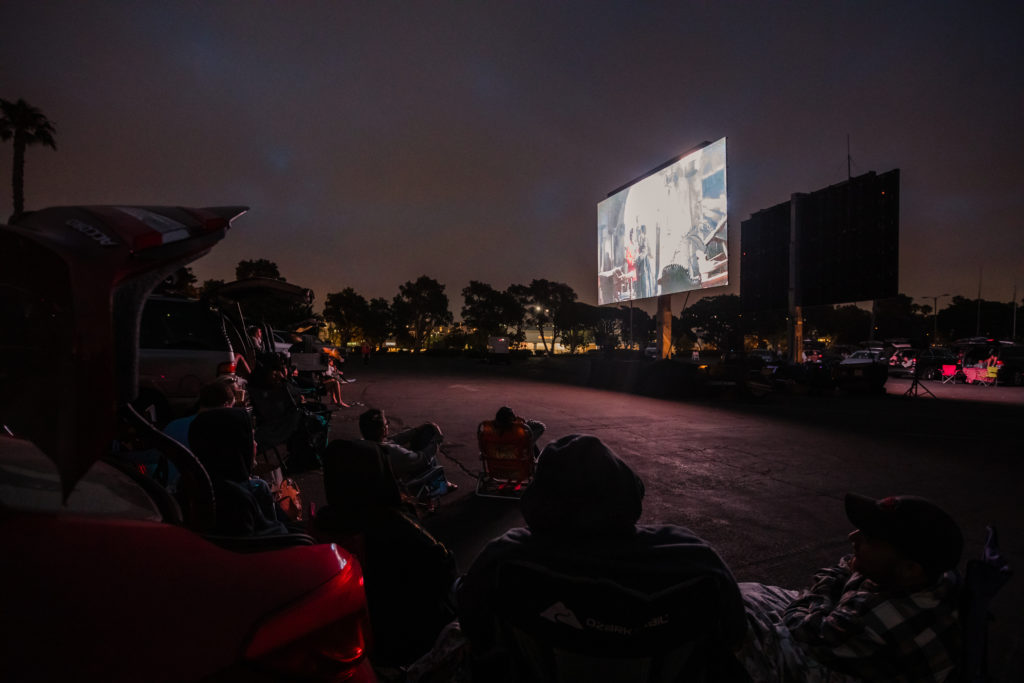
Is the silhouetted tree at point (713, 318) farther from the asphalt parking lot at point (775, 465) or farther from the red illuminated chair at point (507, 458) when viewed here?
the red illuminated chair at point (507, 458)

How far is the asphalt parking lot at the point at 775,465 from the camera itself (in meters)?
4.08

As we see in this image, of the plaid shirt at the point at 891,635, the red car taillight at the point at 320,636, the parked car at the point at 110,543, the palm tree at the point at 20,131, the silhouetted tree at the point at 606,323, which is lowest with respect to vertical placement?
the plaid shirt at the point at 891,635

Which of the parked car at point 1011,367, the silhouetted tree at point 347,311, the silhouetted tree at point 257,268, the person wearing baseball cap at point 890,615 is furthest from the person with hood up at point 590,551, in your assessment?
the silhouetted tree at point 347,311

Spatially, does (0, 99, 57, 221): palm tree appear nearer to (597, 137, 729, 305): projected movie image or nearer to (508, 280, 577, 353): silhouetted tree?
(597, 137, 729, 305): projected movie image

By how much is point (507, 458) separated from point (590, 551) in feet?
13.6

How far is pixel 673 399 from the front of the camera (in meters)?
16.1

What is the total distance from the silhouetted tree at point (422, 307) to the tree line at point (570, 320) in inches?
6.5

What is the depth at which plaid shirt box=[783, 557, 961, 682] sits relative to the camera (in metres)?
1.74

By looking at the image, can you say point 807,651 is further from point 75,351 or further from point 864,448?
point 864,448

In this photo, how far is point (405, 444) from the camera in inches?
197

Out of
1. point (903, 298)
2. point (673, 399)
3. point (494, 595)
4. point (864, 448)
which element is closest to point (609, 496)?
A: point (494, 595)

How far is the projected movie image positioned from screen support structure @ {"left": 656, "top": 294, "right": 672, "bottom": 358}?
1.22m

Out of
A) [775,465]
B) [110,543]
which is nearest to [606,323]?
[775,465]

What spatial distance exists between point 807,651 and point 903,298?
120 meters
